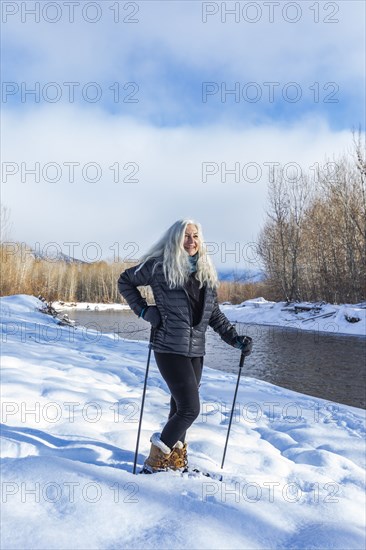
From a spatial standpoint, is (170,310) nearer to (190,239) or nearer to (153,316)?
(153,316)

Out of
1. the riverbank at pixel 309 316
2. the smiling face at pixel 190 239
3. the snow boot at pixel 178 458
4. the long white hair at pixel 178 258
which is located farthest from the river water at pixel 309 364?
the smiling face at pixel 190 239

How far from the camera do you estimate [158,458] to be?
268 cm

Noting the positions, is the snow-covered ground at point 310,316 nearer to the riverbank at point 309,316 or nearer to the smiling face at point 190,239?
the riverbank at point 309,316

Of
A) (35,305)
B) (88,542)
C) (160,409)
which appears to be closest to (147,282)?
(88,542)

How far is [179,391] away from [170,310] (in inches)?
21.0

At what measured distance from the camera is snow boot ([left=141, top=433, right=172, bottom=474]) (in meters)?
2.65

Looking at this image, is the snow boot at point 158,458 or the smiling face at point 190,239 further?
the smiling face at point 190,239

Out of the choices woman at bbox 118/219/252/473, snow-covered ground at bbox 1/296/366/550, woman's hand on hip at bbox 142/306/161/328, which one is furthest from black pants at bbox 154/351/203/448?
snow-covered ground at bbox 1/296/366/550

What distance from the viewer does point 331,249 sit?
27.7 metres

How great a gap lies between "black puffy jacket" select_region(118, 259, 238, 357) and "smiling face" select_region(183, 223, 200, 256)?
0.77ft

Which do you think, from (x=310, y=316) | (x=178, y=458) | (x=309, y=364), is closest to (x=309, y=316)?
(x=310, y=316)

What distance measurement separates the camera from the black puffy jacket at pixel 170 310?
2.66 metres

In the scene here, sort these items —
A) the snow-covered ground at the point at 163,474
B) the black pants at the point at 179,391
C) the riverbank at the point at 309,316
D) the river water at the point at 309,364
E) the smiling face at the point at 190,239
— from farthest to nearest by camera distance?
the riverbank at the point at 309,316 → the river water at the point at 309,364 → the smiling face at the point at 190,239 → the black pants at the point at 179,391 → the snow-covered ground at the point at 163,474

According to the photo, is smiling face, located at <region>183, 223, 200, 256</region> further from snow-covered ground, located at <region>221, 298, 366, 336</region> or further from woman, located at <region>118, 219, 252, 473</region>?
snow-covered ground, located at <region>221, 298, 366, 336</region>
